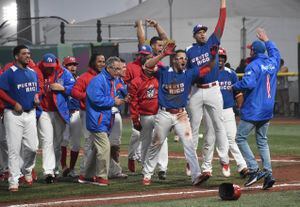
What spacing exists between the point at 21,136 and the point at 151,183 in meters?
2.02

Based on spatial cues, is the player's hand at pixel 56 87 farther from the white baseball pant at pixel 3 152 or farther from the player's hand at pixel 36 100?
the white baseball pant at pixel 3 152

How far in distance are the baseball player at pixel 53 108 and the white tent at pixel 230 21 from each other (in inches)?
703

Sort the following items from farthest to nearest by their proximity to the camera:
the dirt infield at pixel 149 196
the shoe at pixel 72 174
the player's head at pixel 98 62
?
the shoe at pixel 72 174, the player's head at pixel 98 62, the dirt infield at pixel 149 196

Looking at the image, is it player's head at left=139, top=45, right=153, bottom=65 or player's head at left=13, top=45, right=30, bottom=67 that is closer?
player's head at left=13, top=45, right=30, bottom=67

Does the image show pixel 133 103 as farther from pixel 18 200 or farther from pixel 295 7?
pixel 295 7

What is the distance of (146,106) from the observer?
1449cm

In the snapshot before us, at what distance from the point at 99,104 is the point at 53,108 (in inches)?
53.5

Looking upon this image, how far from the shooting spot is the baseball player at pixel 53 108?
14.5 m

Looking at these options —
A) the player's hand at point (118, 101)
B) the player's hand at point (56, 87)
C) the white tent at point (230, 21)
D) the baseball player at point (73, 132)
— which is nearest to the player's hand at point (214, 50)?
the player's hand at point (118, 101)

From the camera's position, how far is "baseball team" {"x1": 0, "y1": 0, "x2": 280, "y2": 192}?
13.1 meters

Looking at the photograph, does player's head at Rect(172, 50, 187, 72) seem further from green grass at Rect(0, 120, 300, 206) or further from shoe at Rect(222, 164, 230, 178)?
shoe at Rect(222, 164, 230, 178)

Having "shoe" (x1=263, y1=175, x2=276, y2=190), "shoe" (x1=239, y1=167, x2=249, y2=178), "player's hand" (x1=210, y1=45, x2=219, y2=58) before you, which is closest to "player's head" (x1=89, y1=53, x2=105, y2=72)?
"player's hand" (x1=210, y1=45, x2=219, y2=58)

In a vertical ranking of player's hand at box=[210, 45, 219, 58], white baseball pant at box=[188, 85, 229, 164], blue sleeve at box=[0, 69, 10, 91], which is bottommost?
white baseball pant at box=[188, 85, 229, 164]

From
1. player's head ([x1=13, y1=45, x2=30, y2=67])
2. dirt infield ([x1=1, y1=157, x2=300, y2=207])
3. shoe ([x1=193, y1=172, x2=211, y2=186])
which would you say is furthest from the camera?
player's head ([x1=13, y1=45, x2=30, y2=67])
